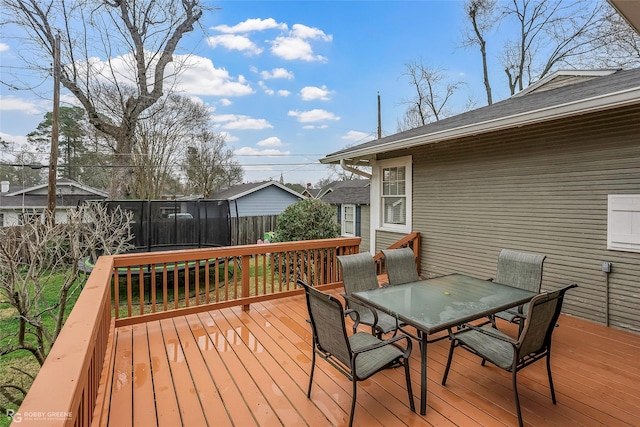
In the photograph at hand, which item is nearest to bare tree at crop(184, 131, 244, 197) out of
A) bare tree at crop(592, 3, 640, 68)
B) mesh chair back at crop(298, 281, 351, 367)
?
mesh chair back at crop(298, 281, 351, 367)

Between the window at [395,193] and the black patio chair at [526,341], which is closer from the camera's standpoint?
the black patio chair at [526,341]

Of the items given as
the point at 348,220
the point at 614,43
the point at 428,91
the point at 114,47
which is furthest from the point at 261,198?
the point at 614,43

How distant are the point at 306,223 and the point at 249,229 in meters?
6.00

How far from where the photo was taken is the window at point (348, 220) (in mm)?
13930

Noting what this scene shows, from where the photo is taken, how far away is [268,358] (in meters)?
2.87

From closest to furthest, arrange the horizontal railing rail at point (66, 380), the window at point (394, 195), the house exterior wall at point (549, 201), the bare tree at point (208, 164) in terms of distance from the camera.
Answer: the horizontal railing rail at point (66, 380)
the house exterior wall at point (549, 201)
the window at point (394, 195)
the bare tree at point (208, 164)

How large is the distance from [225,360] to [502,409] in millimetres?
2200

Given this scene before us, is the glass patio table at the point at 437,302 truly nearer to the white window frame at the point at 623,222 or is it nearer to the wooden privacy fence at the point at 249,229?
the white window frame at the point at 623,222

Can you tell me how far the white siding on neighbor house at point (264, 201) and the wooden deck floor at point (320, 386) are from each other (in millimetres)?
14429

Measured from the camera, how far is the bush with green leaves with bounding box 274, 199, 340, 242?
7324mm

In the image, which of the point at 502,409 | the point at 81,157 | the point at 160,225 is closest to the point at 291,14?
the point at 160,225

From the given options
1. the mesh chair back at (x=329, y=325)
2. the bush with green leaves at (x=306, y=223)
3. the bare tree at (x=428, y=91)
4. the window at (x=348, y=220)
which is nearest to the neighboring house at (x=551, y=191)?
the bush with green leaves at (x=306, y=223)

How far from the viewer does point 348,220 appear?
47.3 feet

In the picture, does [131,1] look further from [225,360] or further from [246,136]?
[225,360]
